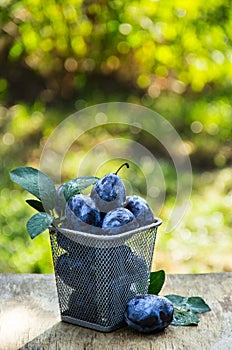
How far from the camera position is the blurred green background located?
3.03 meters

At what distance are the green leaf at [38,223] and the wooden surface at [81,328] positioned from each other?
0.63 feet

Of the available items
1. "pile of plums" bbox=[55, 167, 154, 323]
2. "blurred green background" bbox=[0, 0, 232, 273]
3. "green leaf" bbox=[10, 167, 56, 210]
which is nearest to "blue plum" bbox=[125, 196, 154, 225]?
"pile of plums" bbox=[55, 167, 154, 323]

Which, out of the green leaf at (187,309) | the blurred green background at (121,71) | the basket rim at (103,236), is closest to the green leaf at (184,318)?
the green leaf at (187,309)

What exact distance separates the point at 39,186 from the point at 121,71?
6.60 feet

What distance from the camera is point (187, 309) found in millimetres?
1272

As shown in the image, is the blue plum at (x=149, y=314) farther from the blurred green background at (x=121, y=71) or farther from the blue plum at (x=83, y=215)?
the blurred green background at (x=121, y=71)

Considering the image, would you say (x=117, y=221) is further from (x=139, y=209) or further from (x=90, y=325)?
(x=90, y=325)

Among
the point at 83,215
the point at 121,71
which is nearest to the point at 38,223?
the point at 83,215

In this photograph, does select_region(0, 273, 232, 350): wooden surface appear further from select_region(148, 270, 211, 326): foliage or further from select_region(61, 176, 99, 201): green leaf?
select_region(61, 176, 99, 201): green leaf

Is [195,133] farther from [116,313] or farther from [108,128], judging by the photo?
[116,313]

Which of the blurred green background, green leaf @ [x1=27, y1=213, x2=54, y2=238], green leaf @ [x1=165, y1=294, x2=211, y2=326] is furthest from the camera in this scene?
the blurred green background

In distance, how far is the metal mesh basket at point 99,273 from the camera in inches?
45.4

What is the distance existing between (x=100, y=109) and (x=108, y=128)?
101 mm

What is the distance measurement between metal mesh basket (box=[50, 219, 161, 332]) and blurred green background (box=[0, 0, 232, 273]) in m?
1.71
